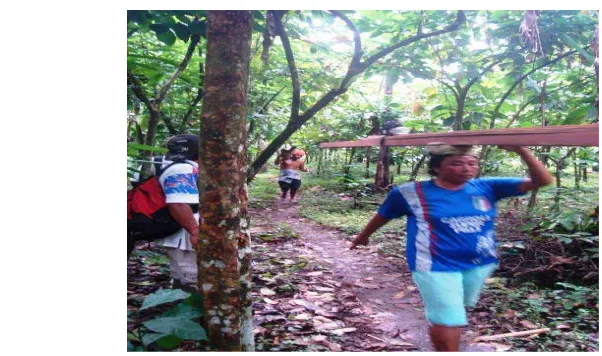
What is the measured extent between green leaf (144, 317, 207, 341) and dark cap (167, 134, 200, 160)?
767 mm

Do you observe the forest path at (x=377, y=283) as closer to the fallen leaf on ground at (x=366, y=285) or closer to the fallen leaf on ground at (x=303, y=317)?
the fallen leaf on ground at (x=366, y=285)

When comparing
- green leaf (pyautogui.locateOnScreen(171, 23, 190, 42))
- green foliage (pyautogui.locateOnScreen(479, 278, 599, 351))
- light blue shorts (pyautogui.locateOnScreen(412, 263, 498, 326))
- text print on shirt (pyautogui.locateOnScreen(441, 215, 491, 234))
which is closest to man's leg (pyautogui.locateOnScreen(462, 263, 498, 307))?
light blue shorts (pyautogui.locateOnScreen(412, 263, 498, 326))

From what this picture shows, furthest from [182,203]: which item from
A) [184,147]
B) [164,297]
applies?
[164,297]

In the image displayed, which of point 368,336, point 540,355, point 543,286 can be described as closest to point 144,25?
point 368,336

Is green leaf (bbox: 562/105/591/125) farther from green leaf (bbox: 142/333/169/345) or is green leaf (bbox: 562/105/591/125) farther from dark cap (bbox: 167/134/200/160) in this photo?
green leaf (bbox: 142/333/169/345)

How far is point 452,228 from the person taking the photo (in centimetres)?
160

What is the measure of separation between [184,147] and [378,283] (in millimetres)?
1715

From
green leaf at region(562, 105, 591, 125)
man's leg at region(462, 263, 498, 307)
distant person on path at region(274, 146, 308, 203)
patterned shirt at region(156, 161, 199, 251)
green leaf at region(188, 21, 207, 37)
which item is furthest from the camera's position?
distant person on path at region(274, 146, 308, 203)

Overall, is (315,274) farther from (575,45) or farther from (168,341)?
(575,45)

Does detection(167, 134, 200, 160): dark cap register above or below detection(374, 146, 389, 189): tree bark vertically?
above

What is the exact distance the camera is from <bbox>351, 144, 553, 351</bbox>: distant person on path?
1.58 m

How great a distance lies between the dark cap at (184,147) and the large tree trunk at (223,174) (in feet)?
1.74

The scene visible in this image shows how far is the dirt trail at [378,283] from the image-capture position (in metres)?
2.25

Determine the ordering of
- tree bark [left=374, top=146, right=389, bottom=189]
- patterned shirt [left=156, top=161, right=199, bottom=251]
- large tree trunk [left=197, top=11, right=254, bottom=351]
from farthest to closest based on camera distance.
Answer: tree bark [left=374, top=146, right=389, bottom=189], patterned shirt [left=156, top=161, right=199, bottom=251], large tree trunk [left=197, top=11, right=254, bottom=351]
